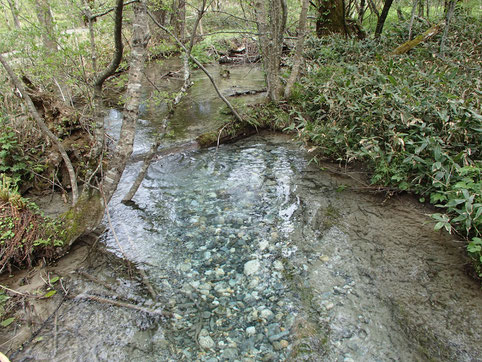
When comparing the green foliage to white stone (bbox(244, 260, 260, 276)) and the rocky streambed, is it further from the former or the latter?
white stone (bbox(244, 260, 260, 276))

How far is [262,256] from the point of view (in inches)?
168

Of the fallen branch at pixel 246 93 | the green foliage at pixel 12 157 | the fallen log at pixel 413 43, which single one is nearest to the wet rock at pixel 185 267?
the green foliage at pixel 12 157

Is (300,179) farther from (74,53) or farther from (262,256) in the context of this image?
(74,53)

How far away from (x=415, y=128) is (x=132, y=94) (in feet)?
15.7

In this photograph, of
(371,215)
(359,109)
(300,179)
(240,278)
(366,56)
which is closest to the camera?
(240,278)

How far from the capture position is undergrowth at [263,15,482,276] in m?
3.91

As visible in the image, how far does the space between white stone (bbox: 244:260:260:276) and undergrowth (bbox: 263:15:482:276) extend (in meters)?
2.33

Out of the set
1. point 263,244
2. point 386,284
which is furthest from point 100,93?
point 386,284

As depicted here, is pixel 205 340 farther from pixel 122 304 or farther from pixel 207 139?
pixel 207 139

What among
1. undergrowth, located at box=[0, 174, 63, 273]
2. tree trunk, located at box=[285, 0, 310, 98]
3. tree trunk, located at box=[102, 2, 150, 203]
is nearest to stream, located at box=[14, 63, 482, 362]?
undergrowth, located at box=[0, 174, 63, 273]

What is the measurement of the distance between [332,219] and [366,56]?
659 cm

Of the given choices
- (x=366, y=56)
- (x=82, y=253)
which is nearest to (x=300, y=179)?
(x=82, y=253)

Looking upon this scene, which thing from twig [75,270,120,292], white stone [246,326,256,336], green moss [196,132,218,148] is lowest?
white stone [246,326,256,336]

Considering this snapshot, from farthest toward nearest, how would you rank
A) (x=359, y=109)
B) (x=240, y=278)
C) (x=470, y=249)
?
(x=359, y=109)
(x=240, y=278)
(x=470, y=249)
